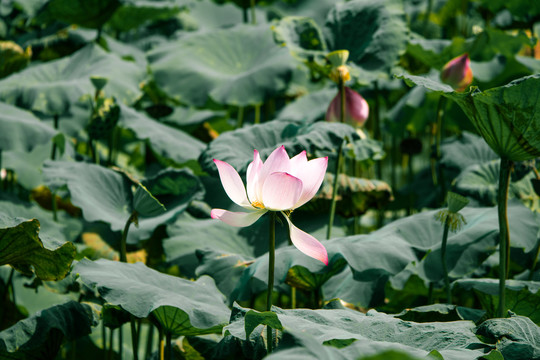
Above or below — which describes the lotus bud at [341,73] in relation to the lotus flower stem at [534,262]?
above

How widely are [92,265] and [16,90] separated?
1.14 m

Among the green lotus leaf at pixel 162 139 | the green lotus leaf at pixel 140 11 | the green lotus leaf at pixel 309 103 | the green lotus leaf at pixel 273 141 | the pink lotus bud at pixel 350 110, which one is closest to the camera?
the green lotus leaf at pixel 273 141

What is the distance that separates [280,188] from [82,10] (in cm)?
195

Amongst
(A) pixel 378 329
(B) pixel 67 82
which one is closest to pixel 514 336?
(A) pixel 378 329

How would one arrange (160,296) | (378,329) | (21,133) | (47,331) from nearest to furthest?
(378,329) → (160,296) → (47,331) → (21,133)

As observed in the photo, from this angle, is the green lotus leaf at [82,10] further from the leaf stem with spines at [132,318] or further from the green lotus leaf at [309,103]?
the leaf stem with spines at [132,318]

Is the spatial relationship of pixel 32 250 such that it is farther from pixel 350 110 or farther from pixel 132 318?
pixel 350 110

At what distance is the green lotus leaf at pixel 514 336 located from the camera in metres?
0.80

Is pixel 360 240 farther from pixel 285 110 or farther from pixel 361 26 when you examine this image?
pixel 285 110

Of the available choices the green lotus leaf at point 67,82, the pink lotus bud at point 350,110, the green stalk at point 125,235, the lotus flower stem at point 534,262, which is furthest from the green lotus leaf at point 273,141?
the green lotus leaf at point 67,82

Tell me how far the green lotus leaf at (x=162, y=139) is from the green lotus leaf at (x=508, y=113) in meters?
0.93

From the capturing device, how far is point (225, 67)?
2.41 metres

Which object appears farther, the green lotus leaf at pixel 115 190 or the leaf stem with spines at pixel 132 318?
the green lotus leaf at pixel 115 190

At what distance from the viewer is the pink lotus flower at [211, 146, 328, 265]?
0.73 m
